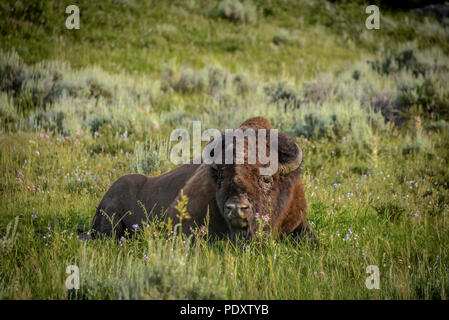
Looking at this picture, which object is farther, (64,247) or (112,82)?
(112,82)

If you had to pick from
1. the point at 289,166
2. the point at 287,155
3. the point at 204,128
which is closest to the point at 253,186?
the point at 289,166

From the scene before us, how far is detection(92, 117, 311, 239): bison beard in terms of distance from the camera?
4.15m

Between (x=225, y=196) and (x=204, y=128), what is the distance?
672cm

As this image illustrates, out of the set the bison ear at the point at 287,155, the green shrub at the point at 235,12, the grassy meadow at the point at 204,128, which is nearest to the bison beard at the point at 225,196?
the bison ear at the point at 287,155

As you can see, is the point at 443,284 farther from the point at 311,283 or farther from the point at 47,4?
the point at 47,4

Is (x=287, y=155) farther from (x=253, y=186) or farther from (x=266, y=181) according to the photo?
(x=253, y=186)

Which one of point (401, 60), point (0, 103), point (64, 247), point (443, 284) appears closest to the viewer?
point (443, 284)

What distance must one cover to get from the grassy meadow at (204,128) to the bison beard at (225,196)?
29 centimetres

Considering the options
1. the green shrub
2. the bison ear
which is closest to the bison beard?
the bison ear

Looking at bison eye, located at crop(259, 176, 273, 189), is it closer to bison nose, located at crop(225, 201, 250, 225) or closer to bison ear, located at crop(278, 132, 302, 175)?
bison ear, located at crop(278, 132, 302, 175)

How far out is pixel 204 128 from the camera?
1081 cm

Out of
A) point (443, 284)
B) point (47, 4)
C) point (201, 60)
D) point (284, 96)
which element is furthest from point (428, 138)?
point (47, 4)

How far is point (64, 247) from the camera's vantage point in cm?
439
